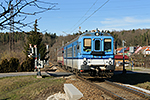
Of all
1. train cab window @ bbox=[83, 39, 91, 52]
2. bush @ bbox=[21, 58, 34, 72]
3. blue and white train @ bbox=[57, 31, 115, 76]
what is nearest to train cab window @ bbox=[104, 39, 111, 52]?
blue and white train @ bbox=[57, 31, 115, 76]

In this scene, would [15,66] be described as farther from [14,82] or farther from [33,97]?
[33,97]

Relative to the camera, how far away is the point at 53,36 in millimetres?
156875

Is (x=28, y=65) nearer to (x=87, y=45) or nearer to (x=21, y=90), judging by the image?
(x=21, y=90)

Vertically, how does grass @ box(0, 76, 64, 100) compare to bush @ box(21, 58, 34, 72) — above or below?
below

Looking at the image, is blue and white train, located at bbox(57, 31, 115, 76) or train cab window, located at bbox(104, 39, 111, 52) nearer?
blue and white train, located at bbox(57, 31, 115, 76)

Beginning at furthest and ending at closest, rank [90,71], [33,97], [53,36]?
[53,36] < [90,71] < [33,97]

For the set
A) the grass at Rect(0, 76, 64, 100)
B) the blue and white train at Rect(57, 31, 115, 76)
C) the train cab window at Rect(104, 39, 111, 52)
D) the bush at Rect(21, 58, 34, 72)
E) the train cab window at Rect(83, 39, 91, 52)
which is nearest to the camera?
the grass at Rect(0, 76, 64, 100)

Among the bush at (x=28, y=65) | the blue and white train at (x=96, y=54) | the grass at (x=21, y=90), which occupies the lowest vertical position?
the grass at (x=21, y=90)

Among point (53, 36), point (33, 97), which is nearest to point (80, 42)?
point (33, 97)

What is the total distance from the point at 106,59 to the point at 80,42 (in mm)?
2256

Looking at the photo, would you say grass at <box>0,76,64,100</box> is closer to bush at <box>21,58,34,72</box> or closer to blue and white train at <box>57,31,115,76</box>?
blue and white train at <box>57,31,115,76</box>

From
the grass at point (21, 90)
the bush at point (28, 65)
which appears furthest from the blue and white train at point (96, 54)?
the bush at point (28, 65)

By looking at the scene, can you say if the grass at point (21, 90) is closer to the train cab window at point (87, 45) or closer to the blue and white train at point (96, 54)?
the blue and white train at point (96, 54)

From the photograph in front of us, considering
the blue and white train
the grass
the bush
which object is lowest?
the grass
